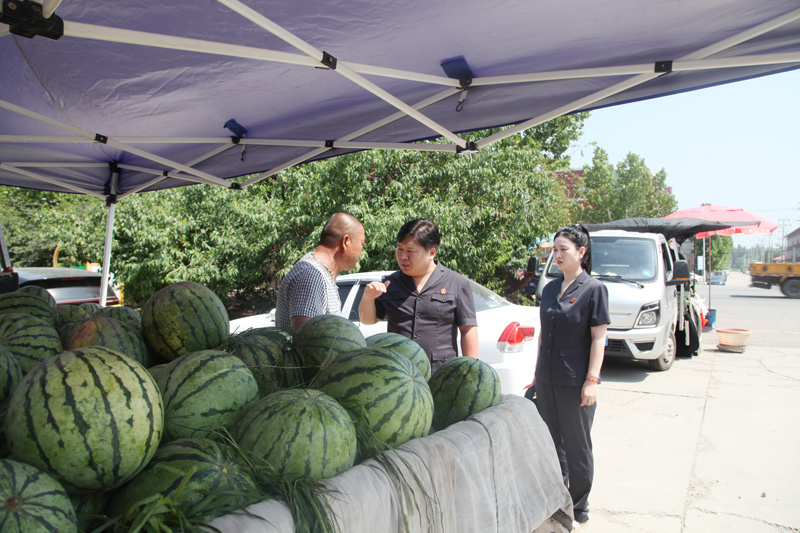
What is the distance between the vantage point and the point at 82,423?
116 cm

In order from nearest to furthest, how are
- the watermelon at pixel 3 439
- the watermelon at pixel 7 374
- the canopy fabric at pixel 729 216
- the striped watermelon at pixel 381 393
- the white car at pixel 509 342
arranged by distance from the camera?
the watermelon at pixel 3 439, the watermelon at pixel 7 374, the striped watermelon at pixel 381 393, the white car at pixel 509 342, the canopy fabric at pixel 729 216

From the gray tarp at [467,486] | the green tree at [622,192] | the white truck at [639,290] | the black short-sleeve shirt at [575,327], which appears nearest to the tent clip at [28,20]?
the gray tarp at [467,486]

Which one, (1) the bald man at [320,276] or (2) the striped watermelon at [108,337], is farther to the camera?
(1) the bald man at [320,276]

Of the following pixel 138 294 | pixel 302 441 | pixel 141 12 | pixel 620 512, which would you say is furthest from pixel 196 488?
pixel 138 294

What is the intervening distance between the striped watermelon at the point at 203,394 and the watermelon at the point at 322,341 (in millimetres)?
365

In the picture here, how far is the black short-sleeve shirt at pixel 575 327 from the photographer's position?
3578mm

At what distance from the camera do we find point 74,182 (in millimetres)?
5676

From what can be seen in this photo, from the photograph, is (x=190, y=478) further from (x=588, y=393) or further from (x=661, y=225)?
(x=661, y=225)

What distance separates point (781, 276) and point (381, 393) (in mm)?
36231

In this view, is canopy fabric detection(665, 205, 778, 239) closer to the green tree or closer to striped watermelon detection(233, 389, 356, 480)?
striped watermelon detection(233, 389, 356, 480)

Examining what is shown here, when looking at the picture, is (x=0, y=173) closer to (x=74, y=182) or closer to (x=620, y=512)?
(x=74, y=182)

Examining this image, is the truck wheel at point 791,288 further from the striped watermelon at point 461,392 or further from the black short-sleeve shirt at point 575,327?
the striped watermelon at point 461,392

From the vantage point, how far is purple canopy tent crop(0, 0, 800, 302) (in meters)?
2.43

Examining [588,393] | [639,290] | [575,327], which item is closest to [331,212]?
[639,290]
